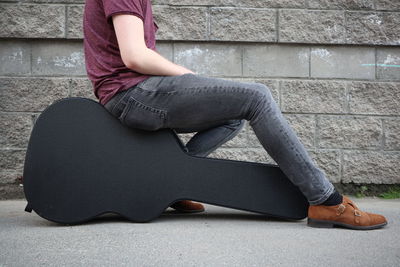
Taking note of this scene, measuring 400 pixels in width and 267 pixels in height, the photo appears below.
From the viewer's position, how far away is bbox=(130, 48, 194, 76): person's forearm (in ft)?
8.43

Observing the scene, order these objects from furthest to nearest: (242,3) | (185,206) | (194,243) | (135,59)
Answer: (242,3), (185,206), (135,59), (194,243)

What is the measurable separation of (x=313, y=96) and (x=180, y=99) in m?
1.73

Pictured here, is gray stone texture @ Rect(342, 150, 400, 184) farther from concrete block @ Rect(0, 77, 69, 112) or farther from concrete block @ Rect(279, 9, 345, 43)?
concrete block @ Rect(0, 77, 69, 112)

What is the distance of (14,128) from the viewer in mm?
3879

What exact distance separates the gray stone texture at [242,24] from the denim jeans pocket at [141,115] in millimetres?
1540

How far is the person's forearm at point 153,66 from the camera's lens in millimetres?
2568

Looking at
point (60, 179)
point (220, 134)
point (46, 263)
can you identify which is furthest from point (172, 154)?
point (46, 263)

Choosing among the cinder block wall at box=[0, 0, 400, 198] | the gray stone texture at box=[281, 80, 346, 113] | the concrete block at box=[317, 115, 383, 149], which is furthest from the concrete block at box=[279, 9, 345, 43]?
the concrete block at box=[317, 115, 383, 149]

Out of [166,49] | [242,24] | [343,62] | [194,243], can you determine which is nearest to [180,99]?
[194,243]

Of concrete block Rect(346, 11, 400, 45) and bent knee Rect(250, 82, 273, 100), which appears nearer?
bent knee Rect(250, 82, 273, 100)

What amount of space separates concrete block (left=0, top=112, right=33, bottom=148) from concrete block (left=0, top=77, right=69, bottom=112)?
0.05 metres

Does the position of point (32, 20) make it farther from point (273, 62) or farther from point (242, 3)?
point (273, 62)

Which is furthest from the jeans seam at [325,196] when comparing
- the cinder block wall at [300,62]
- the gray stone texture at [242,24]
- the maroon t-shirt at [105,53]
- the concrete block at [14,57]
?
the concrete block at [14,57]

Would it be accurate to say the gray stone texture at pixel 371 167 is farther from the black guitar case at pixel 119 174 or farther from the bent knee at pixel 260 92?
the bent knee at pixel 260 92
